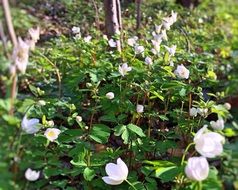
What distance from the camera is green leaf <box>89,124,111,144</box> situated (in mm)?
1755

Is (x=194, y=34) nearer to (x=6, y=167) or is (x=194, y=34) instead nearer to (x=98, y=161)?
(x=98, y=161)

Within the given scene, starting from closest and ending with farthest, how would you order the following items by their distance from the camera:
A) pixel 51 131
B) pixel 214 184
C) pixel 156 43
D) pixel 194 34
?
1. pixel 214 184
2. pixel 51 131
3. pixel 156 43
4. pixel 194 34

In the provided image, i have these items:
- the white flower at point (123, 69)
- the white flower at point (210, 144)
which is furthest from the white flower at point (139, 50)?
the white flower at point (210, 144)

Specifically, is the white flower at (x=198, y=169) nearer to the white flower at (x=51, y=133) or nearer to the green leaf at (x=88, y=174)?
the green leaf at (x=88, y=174)

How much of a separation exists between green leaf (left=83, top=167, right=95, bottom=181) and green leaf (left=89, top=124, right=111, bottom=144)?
16 centimetres

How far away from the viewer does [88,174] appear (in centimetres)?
161

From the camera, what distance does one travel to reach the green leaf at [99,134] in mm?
1755

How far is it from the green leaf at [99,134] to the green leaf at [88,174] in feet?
0.52

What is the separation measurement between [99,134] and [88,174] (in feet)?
0.74

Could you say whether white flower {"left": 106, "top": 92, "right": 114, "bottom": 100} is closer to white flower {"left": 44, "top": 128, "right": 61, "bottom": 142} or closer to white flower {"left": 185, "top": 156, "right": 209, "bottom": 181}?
white flower {"left": 44, "top": 128, "right": 61, "bottom": 142}

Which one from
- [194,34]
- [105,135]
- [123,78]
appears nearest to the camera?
Answer: [105,135]

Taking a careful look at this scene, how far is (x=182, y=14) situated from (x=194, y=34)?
1010 millimetres

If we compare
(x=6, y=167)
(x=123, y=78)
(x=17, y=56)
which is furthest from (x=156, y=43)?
(x=6, y=167)

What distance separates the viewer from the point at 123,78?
2162 millimetres
